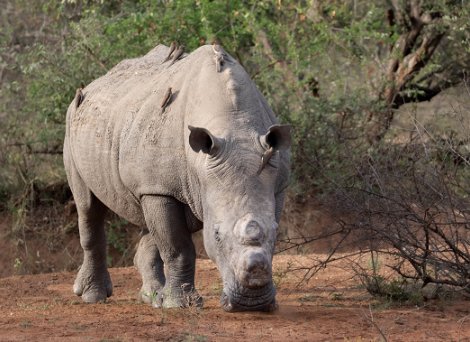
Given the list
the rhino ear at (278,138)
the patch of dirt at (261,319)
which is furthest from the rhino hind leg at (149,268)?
the rhino ear at (278,138)

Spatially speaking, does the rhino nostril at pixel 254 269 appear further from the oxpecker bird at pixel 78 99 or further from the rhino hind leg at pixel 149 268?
the oxpecker bird at pixel 78 99

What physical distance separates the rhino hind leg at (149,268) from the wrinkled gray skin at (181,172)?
1cm

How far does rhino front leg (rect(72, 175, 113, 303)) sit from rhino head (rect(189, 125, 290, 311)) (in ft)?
7.87

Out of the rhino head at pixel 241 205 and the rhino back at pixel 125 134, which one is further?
the rhino back at pixel 125 134

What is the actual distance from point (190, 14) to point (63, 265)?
3706 millimetres

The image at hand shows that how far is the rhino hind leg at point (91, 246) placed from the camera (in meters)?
8.64

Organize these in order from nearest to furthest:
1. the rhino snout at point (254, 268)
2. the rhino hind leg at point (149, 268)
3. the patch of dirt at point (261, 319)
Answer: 1. the rhino snout at point (254, 268)
2. the patch of dirt at point (261, 319)
3. the rhino hind leg at point (149, 268)

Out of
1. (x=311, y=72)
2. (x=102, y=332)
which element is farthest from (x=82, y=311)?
(x=311, y=72)

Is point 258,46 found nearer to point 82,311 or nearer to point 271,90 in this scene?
point 271,90

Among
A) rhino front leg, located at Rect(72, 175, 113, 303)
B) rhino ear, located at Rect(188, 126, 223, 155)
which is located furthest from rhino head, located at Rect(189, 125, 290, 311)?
rhino front leg, located at Rect(72, 175, 113, 303)

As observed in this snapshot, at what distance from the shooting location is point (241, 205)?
240 inches

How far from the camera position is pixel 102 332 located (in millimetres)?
6129

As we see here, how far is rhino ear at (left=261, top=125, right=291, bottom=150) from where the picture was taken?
6193 millimetres

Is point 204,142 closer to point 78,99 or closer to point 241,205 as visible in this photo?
point 241,205
